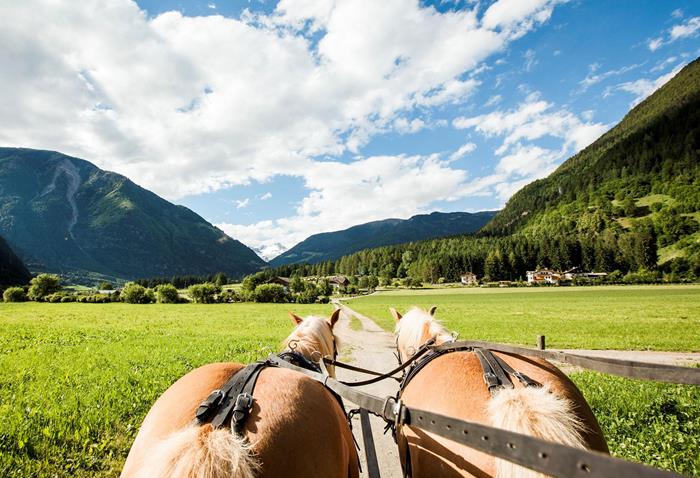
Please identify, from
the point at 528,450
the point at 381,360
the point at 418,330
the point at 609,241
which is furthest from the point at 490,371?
the point at 609,241

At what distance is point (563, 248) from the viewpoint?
437 feet

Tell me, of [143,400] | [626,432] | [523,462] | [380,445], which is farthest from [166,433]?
[626,432]

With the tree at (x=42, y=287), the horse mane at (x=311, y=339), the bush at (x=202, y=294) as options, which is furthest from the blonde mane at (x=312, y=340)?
the tree at (x=42, y=287)

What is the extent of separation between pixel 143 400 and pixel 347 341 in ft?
48.3

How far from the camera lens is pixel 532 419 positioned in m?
2.40

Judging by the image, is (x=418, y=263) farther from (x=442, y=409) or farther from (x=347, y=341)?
(x=442, y=409)

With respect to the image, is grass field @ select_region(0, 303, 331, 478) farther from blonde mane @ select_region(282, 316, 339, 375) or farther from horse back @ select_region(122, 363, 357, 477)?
horse back @ select_region(122, 363, 357, 477)

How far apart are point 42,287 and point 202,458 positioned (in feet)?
293

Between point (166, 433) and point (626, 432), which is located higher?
point (166, 433)

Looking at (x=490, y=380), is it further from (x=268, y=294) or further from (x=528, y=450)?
(x=268, y=294)

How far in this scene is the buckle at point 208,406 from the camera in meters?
2.38

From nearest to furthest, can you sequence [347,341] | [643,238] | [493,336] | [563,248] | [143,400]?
[143,400] → [347,341] → [493,336] → [643,238] → [563,248]

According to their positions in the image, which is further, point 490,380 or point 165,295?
point 165,295

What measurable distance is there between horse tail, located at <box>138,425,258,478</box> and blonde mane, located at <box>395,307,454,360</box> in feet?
10.6
